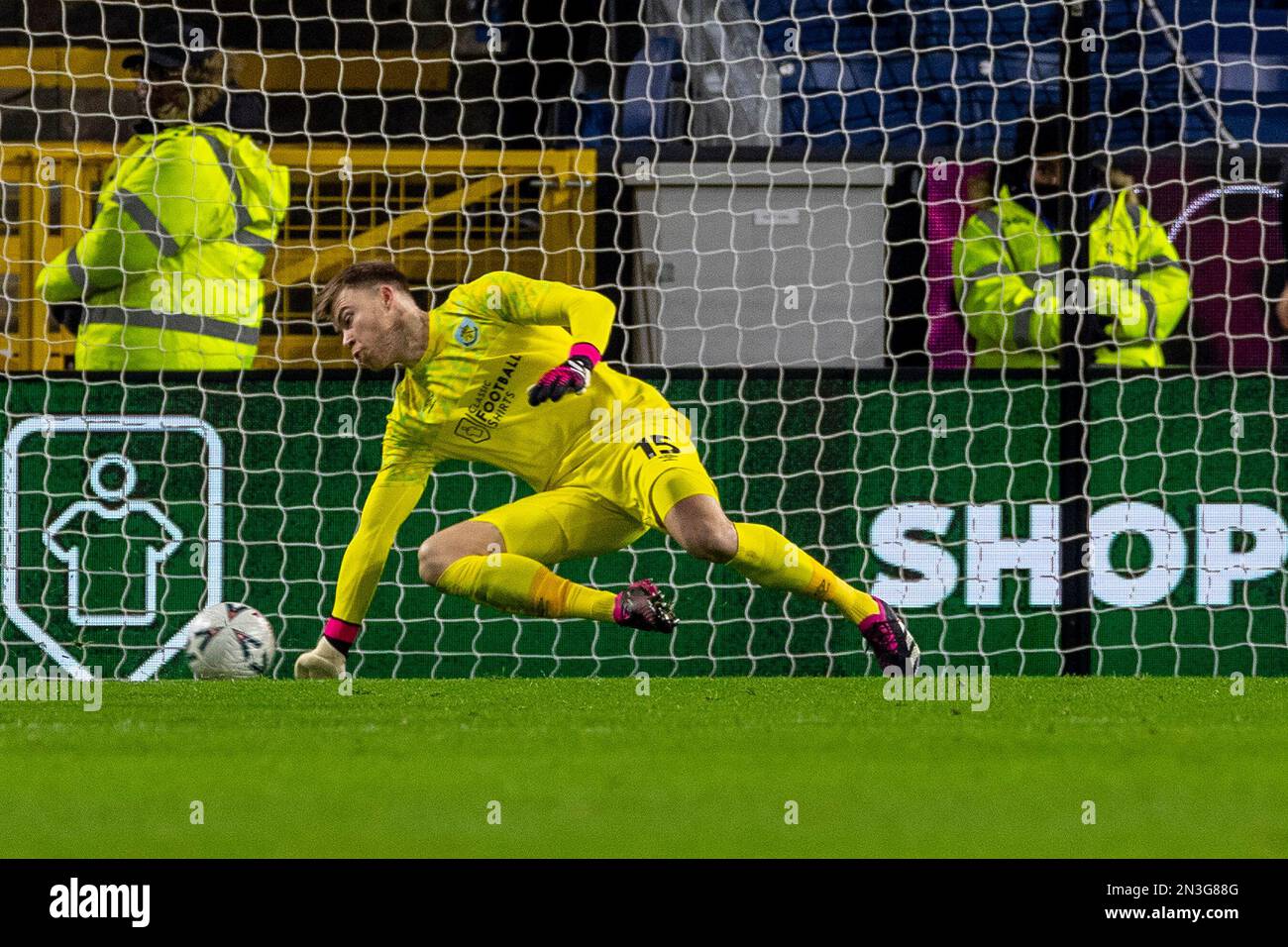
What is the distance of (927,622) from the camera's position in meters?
6.88

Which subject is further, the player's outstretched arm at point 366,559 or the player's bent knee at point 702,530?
the player's outstretched arm at point 366,559

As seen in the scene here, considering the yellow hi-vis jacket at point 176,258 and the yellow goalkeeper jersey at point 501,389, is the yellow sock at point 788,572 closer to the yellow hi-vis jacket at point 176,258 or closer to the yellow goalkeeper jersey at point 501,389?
the yellow goalkeeper jersey at point 501,389

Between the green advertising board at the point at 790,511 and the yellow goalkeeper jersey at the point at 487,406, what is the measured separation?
25.6 inches

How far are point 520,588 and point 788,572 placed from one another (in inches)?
31.5

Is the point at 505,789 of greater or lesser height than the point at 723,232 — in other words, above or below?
below

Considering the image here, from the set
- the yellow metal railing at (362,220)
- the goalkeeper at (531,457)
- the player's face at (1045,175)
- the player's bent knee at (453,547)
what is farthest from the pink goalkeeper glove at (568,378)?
the player's face at (1045,175)

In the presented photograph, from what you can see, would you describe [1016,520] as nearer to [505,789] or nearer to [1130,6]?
[1130,6]

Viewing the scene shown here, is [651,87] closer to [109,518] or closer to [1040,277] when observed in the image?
[1040,277]

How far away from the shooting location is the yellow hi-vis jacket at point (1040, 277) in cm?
710

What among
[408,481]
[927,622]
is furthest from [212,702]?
[927,622]

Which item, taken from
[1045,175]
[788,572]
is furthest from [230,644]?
[1045,175]

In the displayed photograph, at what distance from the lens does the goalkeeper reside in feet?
19.6

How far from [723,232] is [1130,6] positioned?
2355 mm

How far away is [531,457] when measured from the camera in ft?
20.5
